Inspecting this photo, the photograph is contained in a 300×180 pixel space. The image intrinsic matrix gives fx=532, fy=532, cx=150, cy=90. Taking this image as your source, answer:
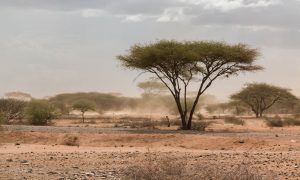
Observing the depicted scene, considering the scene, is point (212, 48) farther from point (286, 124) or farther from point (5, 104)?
point (5, 104)

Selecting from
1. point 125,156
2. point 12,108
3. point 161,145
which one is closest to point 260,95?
point 12,108

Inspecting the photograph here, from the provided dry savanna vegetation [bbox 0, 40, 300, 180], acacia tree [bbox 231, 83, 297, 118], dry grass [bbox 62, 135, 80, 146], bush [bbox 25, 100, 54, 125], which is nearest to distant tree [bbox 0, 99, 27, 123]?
dry savanna vegetation [bbox 0, 40, 300, 180]

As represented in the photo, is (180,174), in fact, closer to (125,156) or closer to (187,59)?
(125,156)

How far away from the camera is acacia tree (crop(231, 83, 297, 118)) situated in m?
72.0

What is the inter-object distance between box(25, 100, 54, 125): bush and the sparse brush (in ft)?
67.3

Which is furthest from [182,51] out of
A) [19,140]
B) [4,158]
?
[4,158]

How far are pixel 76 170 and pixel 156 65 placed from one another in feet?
80.8

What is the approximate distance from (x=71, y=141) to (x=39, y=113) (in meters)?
21.9

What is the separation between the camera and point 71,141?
2592 centimetres

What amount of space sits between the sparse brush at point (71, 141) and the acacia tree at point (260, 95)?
48.6 m

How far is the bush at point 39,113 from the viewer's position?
4675 cm

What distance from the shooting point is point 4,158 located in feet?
57.5

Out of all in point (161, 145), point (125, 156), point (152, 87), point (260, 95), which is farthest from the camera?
point (152, 87)

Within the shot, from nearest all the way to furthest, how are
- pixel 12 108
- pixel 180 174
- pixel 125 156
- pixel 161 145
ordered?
pixel 180 174, pixel 125 156, pixel 161 145, pixel 12 108
